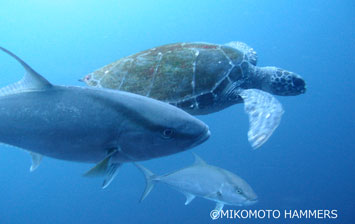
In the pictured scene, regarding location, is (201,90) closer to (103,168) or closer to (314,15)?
(103,168)

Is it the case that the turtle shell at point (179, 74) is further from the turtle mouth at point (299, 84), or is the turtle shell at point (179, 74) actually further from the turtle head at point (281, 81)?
the turtle mouth at point (299, 84)

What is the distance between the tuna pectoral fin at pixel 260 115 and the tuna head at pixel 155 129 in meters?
1.06

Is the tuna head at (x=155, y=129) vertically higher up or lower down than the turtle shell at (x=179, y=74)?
higher up

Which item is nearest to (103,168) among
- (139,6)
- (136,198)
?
(136,198)

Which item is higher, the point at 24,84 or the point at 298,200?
the point at 24,84

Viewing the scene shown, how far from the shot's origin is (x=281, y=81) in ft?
14.0

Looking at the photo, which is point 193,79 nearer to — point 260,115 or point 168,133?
point 260,115

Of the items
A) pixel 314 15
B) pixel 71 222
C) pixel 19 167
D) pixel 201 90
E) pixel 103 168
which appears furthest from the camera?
pixel 314 15

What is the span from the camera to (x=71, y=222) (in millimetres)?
10727

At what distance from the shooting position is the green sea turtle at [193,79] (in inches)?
123

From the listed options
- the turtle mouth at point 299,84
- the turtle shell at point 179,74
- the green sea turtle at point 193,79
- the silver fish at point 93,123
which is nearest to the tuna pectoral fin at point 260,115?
the green sea turtle at point 193,79

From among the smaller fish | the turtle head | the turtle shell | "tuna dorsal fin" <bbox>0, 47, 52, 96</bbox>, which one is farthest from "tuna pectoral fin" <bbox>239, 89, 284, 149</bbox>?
"tuna dorsal fin" <bbox>0, 47, 52, 96</bbox>

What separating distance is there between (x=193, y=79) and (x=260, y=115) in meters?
1.00

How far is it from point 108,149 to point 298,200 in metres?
10.2
